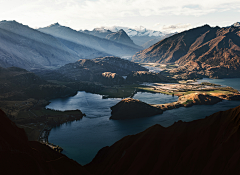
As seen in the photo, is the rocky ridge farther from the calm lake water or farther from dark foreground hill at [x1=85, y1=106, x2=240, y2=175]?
dark foreground hill at [x1=85, y1=106, x2=240, y2=175]

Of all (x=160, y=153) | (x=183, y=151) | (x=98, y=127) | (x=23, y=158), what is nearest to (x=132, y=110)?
(x=98, y=127)

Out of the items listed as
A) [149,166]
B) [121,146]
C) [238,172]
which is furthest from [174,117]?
[238,172]

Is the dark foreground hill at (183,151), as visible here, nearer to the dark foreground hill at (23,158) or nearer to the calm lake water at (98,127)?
the dark foreground hill at (23,158)

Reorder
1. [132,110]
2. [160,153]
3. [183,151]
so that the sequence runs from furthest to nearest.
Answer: [132,110] → [160,153] → [183,151]

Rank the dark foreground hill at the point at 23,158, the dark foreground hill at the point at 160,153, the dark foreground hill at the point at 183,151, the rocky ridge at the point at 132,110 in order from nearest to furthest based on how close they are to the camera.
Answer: the dark foreground hill at the point at 23,158
the dark foreground hill at the point at 160,153
the dark foreground hill at the point at 183,151
the rocky ridge at the point at 132,110

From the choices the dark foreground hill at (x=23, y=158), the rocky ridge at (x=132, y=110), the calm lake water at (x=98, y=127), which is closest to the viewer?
the dark foreground hill at (x=23, y=158)

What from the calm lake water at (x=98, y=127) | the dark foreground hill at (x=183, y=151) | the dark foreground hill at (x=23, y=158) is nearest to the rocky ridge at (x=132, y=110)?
the calm lake water at (x=98, y=127)

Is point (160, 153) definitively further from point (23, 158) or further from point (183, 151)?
point (23, 158)

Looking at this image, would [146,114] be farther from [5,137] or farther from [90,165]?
[5,137]
